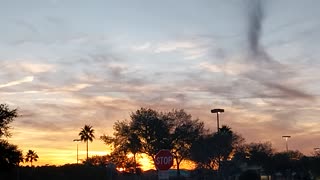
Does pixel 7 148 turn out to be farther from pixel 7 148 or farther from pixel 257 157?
pixel 257 157

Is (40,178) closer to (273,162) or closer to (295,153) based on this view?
(273,162)

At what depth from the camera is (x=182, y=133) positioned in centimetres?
9488

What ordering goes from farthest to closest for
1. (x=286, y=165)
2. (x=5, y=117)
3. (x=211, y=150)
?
(x=286, y=165) → (x=211, y=150) → (x=5, y=117)

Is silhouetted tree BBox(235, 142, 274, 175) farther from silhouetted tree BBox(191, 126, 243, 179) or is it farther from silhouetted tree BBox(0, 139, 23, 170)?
silhouetted tree BBox(0, 139, 23, 170)

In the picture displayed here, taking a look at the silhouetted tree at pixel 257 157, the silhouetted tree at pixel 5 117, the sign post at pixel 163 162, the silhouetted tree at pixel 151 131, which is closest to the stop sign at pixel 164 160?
the sign post at pixel 163 162

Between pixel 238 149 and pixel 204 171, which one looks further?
pixel 238 149

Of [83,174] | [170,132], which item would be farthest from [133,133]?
[83,174]

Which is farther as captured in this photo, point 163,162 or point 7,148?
point 7,148

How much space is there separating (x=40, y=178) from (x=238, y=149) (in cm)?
5439

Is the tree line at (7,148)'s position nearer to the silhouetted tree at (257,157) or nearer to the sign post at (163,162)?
the sign post at (163,162)

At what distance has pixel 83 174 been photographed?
8438 cm

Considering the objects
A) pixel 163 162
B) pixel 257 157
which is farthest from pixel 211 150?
pixel 163 162

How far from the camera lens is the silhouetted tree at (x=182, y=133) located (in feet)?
310

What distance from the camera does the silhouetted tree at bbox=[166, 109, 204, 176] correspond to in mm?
94562
